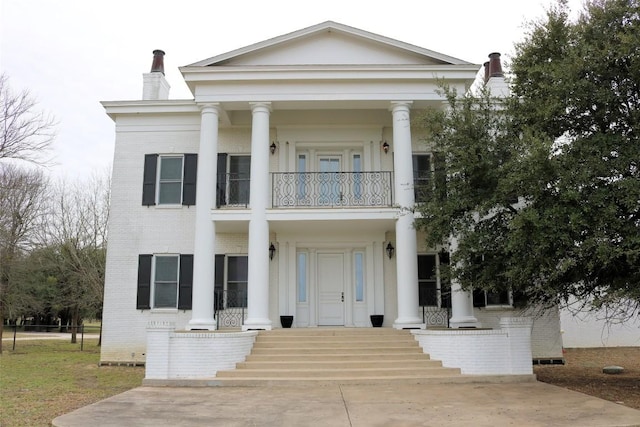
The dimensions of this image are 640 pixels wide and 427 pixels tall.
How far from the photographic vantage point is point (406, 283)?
12.8m

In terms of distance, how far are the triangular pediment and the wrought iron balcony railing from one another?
2990 mm

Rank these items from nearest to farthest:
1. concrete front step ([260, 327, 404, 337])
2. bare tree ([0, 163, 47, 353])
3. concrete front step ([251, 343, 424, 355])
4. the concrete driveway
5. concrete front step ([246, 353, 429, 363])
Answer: the concrete driveway < concrete front step ([246, 353, 429, 363]) < concrete front step ([251, 343, 424, 355]) < concrete front step ([260, 327, 404, 337]) < bare tree ([0, 163, 47, 353])

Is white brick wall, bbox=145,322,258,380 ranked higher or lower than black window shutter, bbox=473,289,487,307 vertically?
lower

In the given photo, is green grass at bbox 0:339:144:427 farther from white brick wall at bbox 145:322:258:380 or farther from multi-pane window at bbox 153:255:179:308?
multi-pane window at bbox 153:255:179:308

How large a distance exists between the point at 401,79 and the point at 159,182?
7304mm

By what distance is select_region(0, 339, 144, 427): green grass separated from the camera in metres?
8.06

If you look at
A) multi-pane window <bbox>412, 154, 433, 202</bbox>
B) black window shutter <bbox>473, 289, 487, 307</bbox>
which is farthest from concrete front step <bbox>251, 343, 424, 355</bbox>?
multi-pane window <bbox>412, 154, 433, 202</bbox>

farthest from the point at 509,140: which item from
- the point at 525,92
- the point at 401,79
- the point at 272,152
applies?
the point at 272,152

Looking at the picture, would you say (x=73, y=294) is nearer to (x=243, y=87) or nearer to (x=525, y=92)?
(x=243, y=87)

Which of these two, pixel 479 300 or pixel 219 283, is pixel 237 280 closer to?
pixel 219 283

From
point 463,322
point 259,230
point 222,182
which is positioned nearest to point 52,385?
point 259,230

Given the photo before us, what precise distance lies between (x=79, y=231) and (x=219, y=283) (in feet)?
48.2

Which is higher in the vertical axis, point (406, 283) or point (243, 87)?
point (243, 87)

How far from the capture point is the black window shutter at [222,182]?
15.0m
